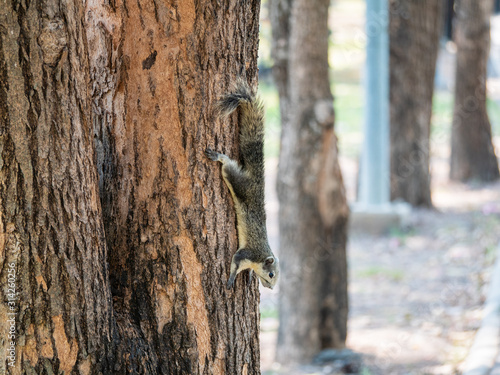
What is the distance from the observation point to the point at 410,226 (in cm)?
752

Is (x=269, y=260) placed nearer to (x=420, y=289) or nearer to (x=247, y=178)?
(x=247, y=178)

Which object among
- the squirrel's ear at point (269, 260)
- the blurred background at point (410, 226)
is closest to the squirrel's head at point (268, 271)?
the squirrel's ear at point (269, 260)

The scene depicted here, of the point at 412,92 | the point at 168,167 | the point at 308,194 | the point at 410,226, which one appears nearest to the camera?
the point at 168,167

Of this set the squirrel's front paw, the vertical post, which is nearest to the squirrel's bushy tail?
the squirrel's front paw

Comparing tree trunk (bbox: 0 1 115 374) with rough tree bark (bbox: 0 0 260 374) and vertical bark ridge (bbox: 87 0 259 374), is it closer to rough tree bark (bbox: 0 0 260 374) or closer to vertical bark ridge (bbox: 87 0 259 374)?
rough tree bark (bbox: 0 0 260 374)

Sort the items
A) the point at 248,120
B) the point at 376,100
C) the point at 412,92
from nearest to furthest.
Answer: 1. the point at 248,120
2. the point at 376,100
3. the point at 412,92

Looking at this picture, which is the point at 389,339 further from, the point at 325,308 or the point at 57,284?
the point at 57,284

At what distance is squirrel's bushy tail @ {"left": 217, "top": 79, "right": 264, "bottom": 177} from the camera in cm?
194

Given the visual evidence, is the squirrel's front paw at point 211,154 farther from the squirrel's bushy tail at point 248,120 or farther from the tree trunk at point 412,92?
the tree trunk at point 412,92

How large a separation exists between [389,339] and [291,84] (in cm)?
218

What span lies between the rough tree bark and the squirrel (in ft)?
→ 0.12

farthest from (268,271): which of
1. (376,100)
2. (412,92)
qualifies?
(412,92)

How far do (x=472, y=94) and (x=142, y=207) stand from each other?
800 cm

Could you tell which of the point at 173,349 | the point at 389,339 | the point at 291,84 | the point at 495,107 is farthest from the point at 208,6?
the point at 495,107
